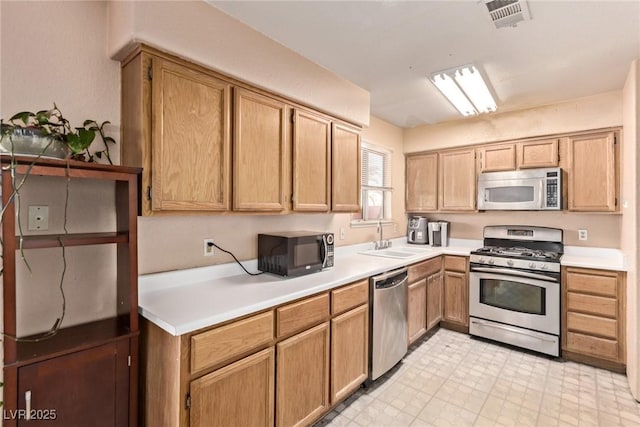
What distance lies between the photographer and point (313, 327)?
74.9 inches

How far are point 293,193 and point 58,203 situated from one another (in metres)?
1.36

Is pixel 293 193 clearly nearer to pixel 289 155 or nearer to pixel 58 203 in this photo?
pixel 289 155

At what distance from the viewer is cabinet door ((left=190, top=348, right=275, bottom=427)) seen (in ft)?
4.51

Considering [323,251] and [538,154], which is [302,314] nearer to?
[323,251]

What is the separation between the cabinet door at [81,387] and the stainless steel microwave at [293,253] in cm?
98

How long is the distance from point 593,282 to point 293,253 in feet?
9.03

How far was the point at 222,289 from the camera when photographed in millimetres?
1824

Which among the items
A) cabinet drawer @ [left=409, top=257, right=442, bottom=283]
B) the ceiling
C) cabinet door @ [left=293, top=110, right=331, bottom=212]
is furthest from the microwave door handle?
the ceiling

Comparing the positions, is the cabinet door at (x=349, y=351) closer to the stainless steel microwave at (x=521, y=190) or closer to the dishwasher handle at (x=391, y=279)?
the dishwasher handle at (x=391, y=279)

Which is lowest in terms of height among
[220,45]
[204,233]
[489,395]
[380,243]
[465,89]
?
[489,395]

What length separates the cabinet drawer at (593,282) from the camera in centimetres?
267

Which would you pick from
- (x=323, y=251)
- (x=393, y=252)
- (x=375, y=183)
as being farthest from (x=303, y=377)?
(x=375, y=183)

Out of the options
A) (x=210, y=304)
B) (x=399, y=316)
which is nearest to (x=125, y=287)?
(x=210, y=304)

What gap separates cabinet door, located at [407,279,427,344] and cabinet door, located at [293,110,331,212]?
4.09 ft
